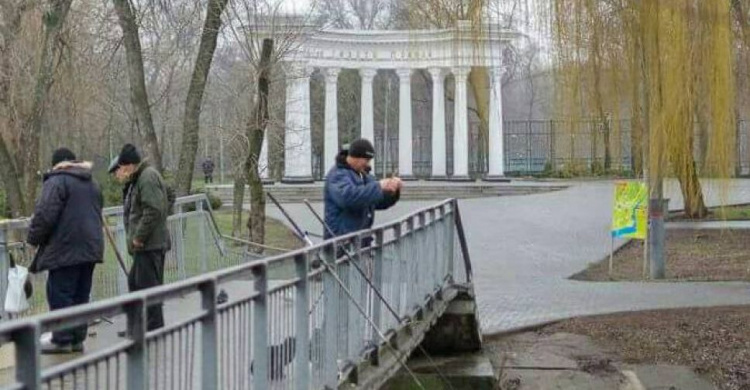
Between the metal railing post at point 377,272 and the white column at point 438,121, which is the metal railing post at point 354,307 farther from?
the white column at point 438,121

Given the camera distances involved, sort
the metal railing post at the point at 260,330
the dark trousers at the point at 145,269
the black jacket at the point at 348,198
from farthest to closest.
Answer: the dark trousers at the point at 145,269 < the black jacket at the point at 348,198 < the metal railing post at the point at 260,330

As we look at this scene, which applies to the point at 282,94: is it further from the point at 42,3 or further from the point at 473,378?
the point at 473,378

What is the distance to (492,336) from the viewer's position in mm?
14766

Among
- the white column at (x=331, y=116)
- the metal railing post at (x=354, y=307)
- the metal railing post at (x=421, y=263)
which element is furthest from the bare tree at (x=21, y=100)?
the white column at (x=331, y=116)

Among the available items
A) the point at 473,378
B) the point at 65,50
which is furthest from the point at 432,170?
the point at 473,378

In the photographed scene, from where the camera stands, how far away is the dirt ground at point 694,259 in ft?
70.2

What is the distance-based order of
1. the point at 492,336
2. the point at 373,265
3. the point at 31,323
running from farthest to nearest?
the point at 492,336, the point at 373,265, the point at 31,323

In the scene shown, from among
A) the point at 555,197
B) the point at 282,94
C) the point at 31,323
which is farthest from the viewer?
the point at 555,197

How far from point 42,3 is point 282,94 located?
11464mm

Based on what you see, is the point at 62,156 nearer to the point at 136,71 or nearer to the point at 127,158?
the point at 127,158

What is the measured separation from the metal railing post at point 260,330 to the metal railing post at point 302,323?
2.42ft

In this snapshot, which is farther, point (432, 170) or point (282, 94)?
point (432, 170)

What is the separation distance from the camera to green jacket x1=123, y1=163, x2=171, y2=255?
9945 millimetres

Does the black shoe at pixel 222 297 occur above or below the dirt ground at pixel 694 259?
above
